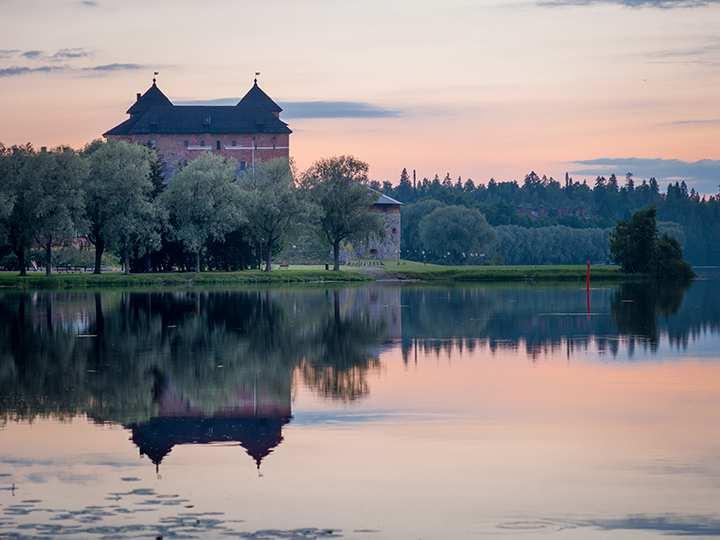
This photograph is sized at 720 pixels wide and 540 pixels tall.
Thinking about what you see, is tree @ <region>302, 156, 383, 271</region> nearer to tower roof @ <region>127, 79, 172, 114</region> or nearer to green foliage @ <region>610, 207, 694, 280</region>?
green foliage @ <region>610, 207, 694, 280</region>

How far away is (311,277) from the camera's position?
8569 cm

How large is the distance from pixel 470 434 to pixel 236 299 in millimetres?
40752

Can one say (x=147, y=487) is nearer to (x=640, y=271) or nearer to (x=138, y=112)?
(x=640, y=271)

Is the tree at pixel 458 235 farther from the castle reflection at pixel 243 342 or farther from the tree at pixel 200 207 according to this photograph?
the castle reflection at pixel 243 342

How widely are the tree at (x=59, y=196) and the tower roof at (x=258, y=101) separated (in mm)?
61123

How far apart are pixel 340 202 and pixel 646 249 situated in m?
20.9

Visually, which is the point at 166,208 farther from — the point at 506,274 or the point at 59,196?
the point at 506,274

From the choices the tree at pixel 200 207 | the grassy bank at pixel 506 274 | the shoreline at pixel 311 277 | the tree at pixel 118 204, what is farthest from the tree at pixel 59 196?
the grassy bank at pixel 506 274

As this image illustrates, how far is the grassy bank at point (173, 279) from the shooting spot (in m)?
73.2

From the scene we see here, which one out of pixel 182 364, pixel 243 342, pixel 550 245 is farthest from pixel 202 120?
pixel 182 364

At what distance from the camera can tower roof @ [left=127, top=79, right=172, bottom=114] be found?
139250 mm

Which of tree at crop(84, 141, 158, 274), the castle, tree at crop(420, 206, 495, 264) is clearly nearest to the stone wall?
the castle

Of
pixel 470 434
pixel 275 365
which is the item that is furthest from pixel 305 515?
pixel 275 365

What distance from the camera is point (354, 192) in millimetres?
95625
